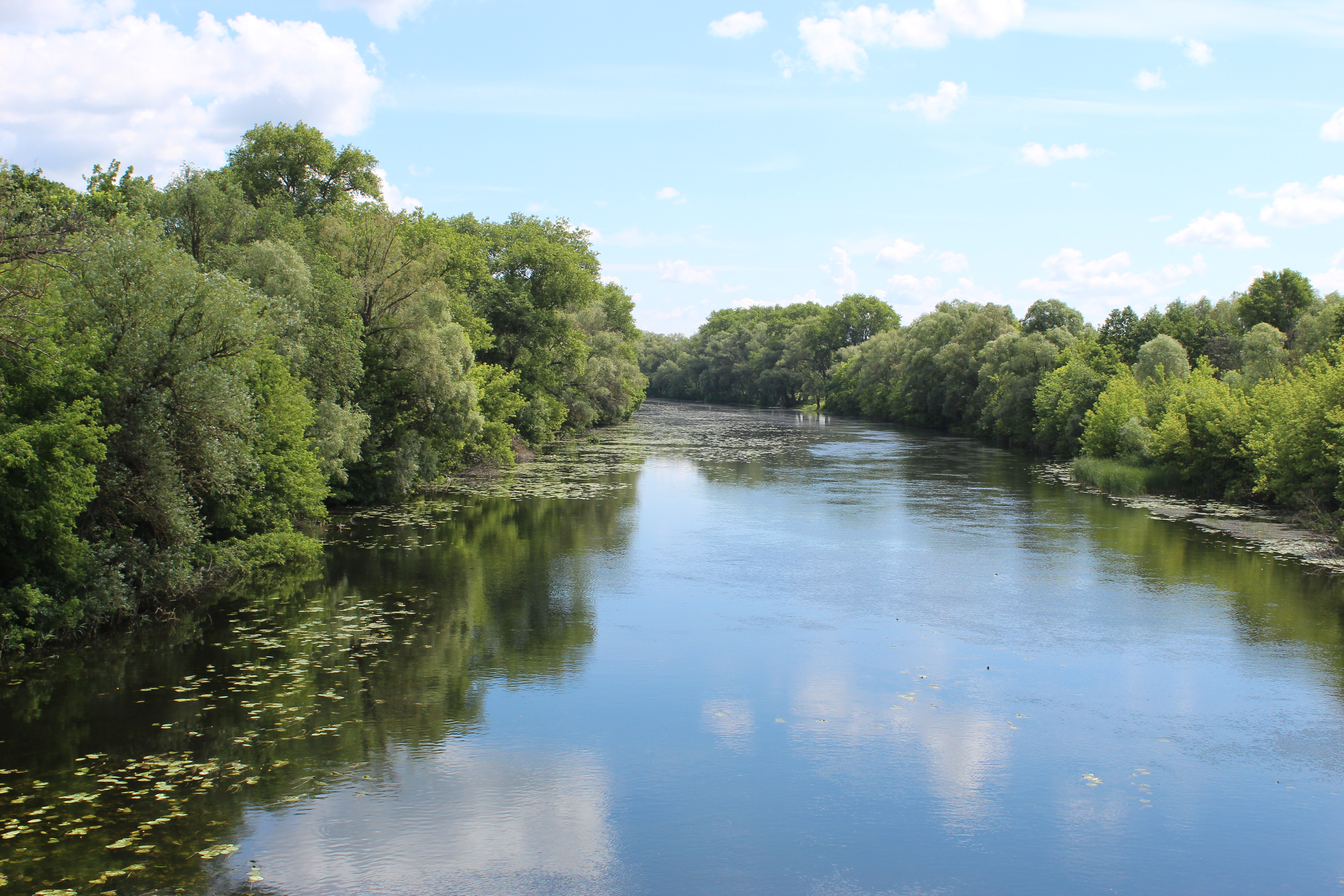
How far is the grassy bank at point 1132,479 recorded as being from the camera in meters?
38.9

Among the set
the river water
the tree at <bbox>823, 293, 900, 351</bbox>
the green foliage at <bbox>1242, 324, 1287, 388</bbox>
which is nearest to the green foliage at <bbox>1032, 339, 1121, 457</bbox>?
the green foliage at <bbox>1242, 324, 1287, 388</bbox>

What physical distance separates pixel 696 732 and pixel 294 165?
39412 mm

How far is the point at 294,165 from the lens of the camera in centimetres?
4409

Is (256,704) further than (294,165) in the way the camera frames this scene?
No

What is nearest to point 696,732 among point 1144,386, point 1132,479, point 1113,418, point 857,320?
point 1132,479

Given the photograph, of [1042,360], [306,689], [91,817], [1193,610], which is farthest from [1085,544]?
[1042,360]

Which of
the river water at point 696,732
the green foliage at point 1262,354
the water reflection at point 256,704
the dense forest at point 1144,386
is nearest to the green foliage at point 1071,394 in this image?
the dense forest at point 1144,386

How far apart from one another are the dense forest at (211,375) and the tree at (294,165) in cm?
10

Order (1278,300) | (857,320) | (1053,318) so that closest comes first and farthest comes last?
(1278,300)
(1053,318)
(857,320)

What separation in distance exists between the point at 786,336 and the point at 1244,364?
84506mm

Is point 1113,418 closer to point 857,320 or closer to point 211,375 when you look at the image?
point 211,375

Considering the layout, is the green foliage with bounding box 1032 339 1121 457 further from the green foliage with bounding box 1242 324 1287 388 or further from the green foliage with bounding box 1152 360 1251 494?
the green foliage with bounding box 1152 360 1251 494

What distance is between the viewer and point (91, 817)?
1023 centimetres

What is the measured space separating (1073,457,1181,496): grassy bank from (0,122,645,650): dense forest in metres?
25.7
